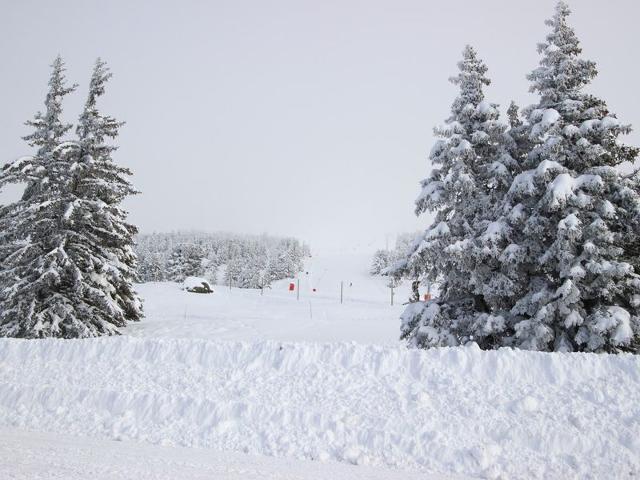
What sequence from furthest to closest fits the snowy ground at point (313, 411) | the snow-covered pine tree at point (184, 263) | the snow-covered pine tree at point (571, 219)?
the snow-covered pine tree at point (184, 263)
the snow-covered pine tree at point (571, 219)
the snowy ground at point (313, 411)

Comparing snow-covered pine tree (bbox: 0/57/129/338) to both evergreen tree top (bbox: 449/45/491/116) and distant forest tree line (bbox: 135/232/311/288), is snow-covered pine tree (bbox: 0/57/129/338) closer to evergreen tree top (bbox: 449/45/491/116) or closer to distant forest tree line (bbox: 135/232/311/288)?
evergreen tree top (bbox: 449/45/491/116)

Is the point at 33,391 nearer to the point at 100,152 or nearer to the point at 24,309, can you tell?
the point at 24,309

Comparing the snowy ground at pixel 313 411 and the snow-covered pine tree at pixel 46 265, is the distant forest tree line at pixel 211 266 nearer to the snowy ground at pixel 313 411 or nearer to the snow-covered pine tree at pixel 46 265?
the snow-covered pine tree at pixel 46 265

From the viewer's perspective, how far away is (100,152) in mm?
18391

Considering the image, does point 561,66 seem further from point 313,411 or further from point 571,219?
point 313,411

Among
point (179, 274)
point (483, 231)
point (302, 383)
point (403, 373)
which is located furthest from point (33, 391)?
point (179, 274)

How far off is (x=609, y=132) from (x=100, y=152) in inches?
760

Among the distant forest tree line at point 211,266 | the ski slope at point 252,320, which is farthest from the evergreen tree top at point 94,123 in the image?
the distant forest tree line at point 211,266

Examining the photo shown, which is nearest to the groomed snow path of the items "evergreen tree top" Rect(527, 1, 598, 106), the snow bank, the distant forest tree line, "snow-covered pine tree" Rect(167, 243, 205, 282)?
the snow bank

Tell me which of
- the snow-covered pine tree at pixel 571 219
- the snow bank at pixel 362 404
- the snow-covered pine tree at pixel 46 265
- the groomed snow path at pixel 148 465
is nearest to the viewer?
the groomed snow path at pixel 148 465

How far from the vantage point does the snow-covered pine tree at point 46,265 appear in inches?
620

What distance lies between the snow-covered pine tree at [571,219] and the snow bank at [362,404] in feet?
12.7

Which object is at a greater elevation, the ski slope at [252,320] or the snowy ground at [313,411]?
the snowy ground at [313,411]

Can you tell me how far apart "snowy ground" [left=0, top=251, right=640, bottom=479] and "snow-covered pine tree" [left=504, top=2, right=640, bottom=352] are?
3794 millimetres
